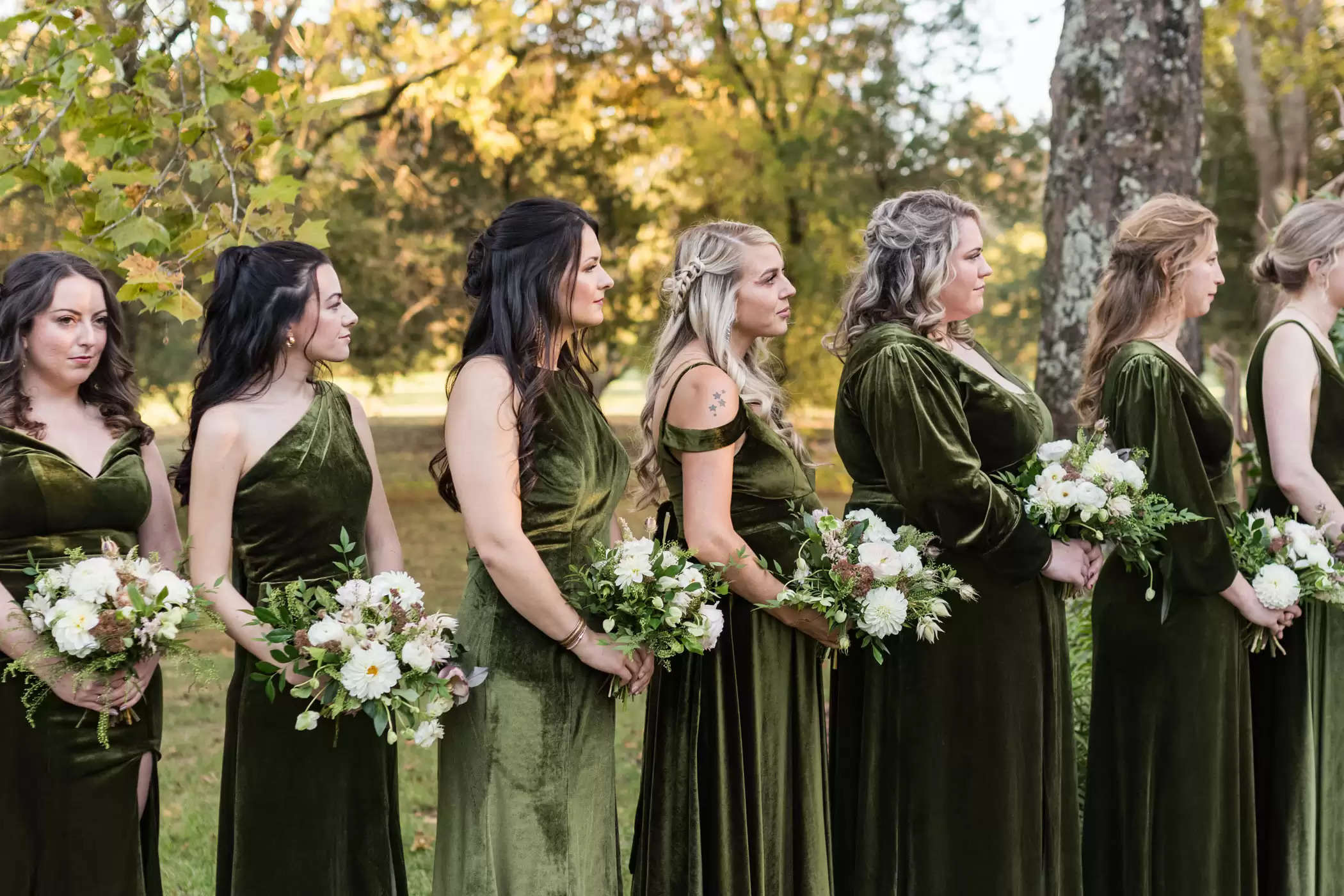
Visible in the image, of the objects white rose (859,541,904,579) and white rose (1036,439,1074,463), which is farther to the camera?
white rose (1036,439,1074,463)

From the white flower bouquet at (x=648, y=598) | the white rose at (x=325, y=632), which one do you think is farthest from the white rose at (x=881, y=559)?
the white rose at (x=325, y=632)

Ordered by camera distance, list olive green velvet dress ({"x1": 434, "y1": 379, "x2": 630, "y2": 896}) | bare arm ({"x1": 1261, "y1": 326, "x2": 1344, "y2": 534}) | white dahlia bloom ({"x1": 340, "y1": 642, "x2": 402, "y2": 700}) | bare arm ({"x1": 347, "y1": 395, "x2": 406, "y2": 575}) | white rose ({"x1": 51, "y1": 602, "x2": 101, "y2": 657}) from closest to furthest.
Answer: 1. white dahlia bloom ({"x1": 340, "y1": 642, "x2": 402, "y2": 700})
2. white rose ({"x1": 51, "y1": 602, "x2": 101, "y2": 657})
3. olive green velvet dress ({"x1": 434, "y1": 379, "x2": 630, "y2": 896})
4. bare arm ({"x1": 347, "y1": 395, "x2": 406, "y2": 575})
5. bare arm ({"x1": 1261, "y1": 326, "x2": 1344, "y2": 534})

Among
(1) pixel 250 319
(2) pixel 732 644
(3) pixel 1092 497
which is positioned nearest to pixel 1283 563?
(3) pixel 1092 497

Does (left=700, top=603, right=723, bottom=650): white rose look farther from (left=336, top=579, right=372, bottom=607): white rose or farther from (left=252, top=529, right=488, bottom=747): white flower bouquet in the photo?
(left=336, top=579, right=372, bottom=607): white rose

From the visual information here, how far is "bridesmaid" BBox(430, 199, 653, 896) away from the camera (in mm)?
3379

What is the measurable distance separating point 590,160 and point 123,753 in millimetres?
16813

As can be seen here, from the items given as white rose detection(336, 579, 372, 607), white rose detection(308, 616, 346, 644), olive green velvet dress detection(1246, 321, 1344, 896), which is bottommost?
olive green velvet dress detection(1246, 321, 1344, 896)

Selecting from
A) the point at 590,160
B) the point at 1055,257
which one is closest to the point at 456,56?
the point at 590,160

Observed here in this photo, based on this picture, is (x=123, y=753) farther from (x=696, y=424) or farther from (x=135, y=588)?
(x=696, y=424)

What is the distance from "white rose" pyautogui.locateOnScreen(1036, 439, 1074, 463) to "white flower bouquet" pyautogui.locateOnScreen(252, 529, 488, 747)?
6.46 ft

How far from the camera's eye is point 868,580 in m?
3.70

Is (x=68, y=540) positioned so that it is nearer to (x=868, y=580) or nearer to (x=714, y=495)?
(x=714, y=495)

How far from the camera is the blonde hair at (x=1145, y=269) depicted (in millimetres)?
4426

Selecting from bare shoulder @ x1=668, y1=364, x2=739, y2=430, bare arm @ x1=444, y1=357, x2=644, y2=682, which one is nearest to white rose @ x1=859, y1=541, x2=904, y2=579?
bare shoulder @ x1=668, y1=364, x2=739, y2=430
